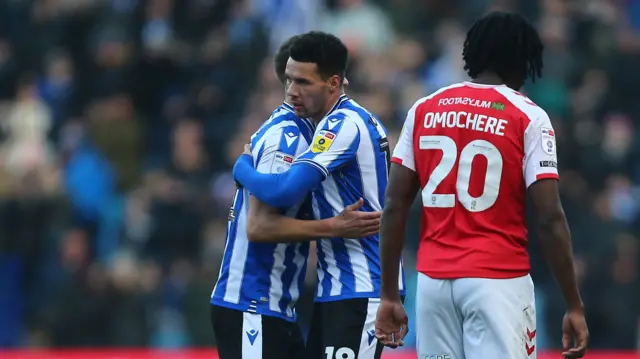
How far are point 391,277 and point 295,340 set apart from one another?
0.90 metres

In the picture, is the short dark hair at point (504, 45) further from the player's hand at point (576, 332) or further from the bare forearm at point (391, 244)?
the player's hand at point (576, 332)

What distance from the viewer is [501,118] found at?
5.92 metres

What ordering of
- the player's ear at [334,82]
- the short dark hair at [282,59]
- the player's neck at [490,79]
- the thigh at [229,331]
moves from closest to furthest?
the player's neck at [490,79] → the thigh at [229,331] → the player's ear at [334,82] → the short dark hair at [282,59]

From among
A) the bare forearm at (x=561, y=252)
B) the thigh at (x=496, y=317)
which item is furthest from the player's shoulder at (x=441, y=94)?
the thigh at (x=496, y=317)

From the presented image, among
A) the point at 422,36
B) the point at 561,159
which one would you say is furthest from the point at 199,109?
the point at 561,159

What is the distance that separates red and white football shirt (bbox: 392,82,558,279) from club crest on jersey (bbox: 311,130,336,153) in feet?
2.27

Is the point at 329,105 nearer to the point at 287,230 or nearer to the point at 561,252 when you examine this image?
the point at 287,230

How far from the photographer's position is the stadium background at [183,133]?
14023mm

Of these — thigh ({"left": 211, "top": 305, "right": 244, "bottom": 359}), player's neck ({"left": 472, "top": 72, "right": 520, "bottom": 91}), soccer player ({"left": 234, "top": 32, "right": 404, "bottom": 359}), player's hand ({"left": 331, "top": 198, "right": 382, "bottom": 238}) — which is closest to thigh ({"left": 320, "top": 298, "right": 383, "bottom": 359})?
soccer player ({"left": 234, "top": 32, "right": 404, "bottom": 359})

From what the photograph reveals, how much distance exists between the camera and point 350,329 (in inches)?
259

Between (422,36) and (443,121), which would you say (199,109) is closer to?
(422,36)

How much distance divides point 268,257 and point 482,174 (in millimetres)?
1412

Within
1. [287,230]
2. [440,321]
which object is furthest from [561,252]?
[287,230]

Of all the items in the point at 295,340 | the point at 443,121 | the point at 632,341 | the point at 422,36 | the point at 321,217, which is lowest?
the point at 632,341
